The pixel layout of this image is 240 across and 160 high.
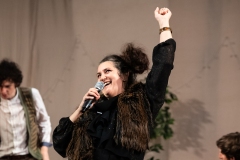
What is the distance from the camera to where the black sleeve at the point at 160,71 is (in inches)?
62.6

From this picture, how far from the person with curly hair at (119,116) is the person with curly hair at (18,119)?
118 centimetres

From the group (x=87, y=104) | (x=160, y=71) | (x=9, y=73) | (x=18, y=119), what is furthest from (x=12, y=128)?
(x=160, y=71)

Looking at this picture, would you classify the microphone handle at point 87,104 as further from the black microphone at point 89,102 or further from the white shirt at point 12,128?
the white shirt at point 12,128

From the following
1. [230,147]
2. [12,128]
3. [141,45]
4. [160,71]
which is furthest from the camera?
[141,45]

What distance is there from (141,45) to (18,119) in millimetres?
1285

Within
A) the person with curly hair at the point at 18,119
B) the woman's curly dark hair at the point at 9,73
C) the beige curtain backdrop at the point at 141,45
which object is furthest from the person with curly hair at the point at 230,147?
the woman's curly dark hair at the point at 9,73

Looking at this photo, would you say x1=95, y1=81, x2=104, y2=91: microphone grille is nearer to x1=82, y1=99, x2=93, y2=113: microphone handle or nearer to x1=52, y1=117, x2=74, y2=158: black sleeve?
x1=82, y1=99, x2=93, y2=113: microphone handle

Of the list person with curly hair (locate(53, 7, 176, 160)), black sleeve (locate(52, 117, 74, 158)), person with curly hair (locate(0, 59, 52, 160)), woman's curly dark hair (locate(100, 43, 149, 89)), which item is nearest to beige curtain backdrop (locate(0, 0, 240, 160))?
person with curly hair (locate(0, 59, 52, 160))

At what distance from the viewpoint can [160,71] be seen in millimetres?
1584

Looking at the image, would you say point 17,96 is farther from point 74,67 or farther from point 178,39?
point 178,39

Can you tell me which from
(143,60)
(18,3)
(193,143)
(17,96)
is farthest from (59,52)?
(143,60)

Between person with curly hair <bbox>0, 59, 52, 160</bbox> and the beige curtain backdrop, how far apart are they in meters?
0.99

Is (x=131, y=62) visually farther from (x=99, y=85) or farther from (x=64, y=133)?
(x=64, y=133)

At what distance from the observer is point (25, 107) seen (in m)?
2.89
